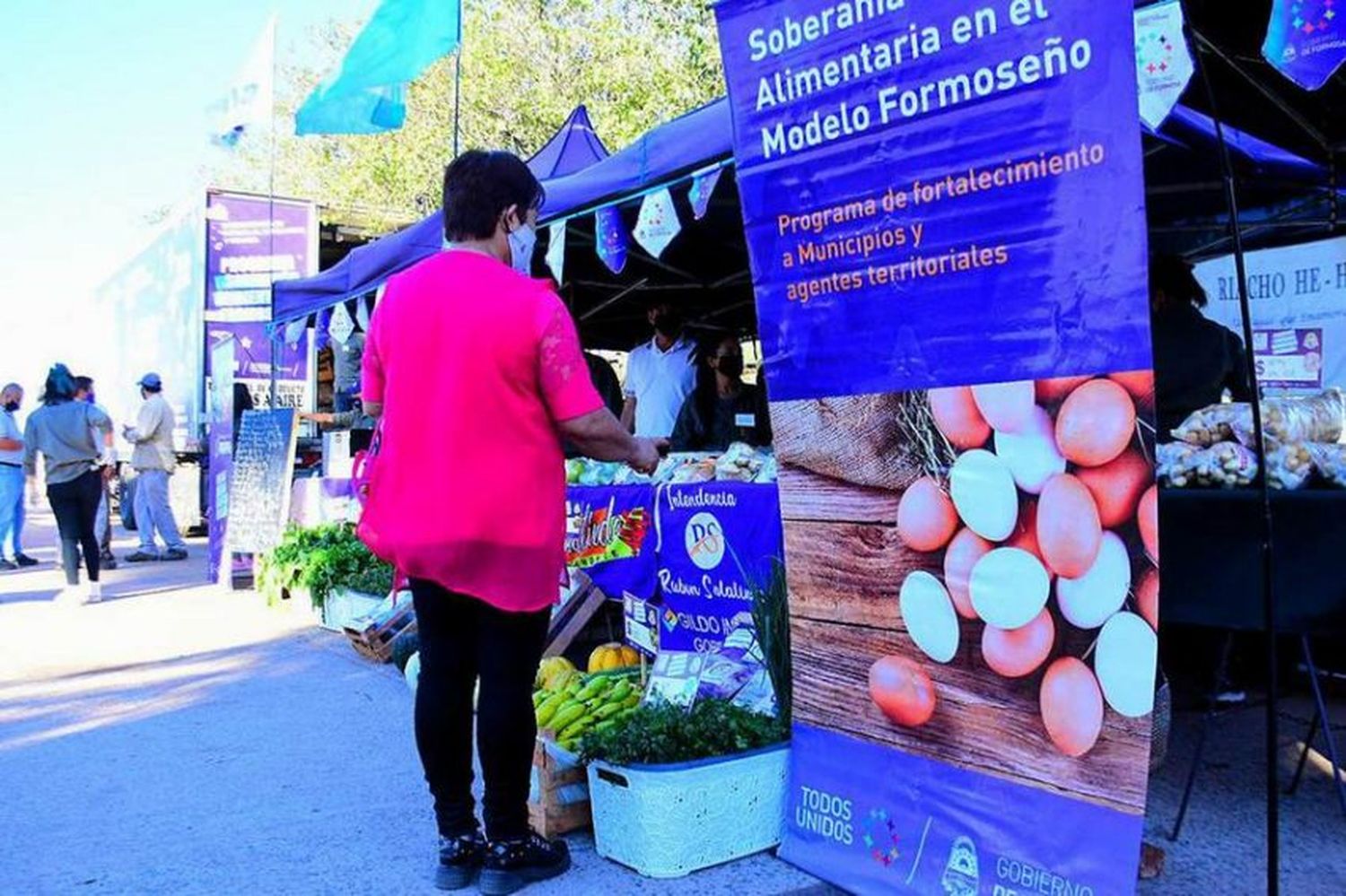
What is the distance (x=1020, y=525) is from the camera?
2588mm

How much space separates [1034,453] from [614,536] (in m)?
2.83

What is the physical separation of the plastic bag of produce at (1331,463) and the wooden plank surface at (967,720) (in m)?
1.27

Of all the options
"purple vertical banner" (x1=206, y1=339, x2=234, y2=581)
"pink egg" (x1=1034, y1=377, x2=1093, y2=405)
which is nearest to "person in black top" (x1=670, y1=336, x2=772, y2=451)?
"pink egg" (x1=1034, y1=377, x2=1093, y2=405)

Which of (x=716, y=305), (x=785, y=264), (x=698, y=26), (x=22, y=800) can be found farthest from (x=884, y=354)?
(x=698, y=26)

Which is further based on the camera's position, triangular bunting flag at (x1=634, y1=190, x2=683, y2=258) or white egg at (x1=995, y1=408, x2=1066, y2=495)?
triangular bunting flag at (x1=634, y1=190, x2=683, y2=258)

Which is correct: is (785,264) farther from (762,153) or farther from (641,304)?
(641,304)

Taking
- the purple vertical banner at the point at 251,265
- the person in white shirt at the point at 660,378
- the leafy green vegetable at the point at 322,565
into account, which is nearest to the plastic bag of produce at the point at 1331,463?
the person in white shirt at the point at 660,378

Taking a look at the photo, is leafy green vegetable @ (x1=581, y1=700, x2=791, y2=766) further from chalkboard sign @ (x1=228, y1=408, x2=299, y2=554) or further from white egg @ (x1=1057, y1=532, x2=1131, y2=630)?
chalkboard sign @ (x1=228, y1=408, x2=299, y2=554)

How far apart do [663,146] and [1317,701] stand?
3.36m

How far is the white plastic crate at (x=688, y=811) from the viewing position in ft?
10.2

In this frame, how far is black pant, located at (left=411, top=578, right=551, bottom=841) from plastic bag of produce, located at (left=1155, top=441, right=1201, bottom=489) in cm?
198

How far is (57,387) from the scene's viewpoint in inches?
355

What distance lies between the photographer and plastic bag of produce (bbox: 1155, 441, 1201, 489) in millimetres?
3244

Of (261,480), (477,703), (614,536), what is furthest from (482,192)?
(261,480)
